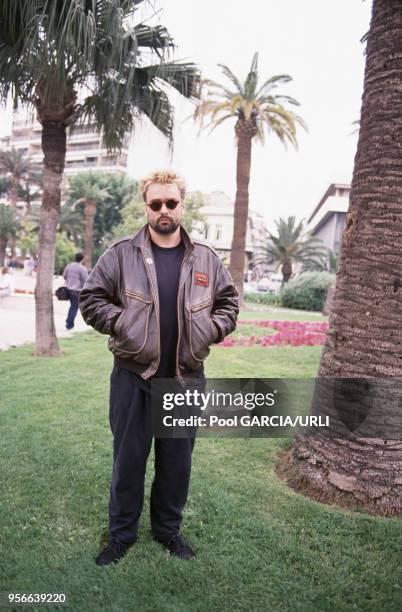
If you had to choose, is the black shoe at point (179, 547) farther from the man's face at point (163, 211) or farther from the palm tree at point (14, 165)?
the palm tree at point (14, 165)

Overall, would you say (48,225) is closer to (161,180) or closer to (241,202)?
(161,180)

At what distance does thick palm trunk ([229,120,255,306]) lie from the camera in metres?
20.5

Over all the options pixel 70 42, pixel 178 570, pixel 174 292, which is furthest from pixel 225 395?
pixel 70 42

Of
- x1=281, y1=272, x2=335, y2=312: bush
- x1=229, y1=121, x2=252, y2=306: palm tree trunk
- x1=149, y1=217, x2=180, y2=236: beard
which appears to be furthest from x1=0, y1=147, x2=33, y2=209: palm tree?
x1=149, y1=217, x2=180, y2=236: beard

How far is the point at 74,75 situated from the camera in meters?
7.57

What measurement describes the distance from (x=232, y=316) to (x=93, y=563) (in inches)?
61.3

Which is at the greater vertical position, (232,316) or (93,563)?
(232,316)

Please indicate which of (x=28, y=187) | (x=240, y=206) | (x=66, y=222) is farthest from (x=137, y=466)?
(x=28, y=187)

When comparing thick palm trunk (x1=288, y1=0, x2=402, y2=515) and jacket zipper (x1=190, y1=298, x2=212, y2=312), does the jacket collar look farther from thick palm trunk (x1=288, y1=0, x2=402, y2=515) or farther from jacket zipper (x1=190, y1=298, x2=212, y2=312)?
thick palm trunk (x1=288, y1=0, x2=402, y2=515)

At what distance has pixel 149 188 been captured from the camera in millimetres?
2629

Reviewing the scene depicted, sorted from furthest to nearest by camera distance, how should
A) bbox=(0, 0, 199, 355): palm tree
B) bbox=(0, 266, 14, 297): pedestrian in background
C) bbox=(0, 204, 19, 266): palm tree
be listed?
bbox=(0, 204, 19, 266): palm tree
bbox=(0, 266, 14, 297): pedestrian in background
bbox=(0, 0, 199, 355): palm tree

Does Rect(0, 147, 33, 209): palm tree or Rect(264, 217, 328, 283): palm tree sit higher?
Rect(0, 147, 33, 209): palm tree

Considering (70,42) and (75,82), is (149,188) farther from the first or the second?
(75,82)

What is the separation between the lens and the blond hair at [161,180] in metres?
2.61
